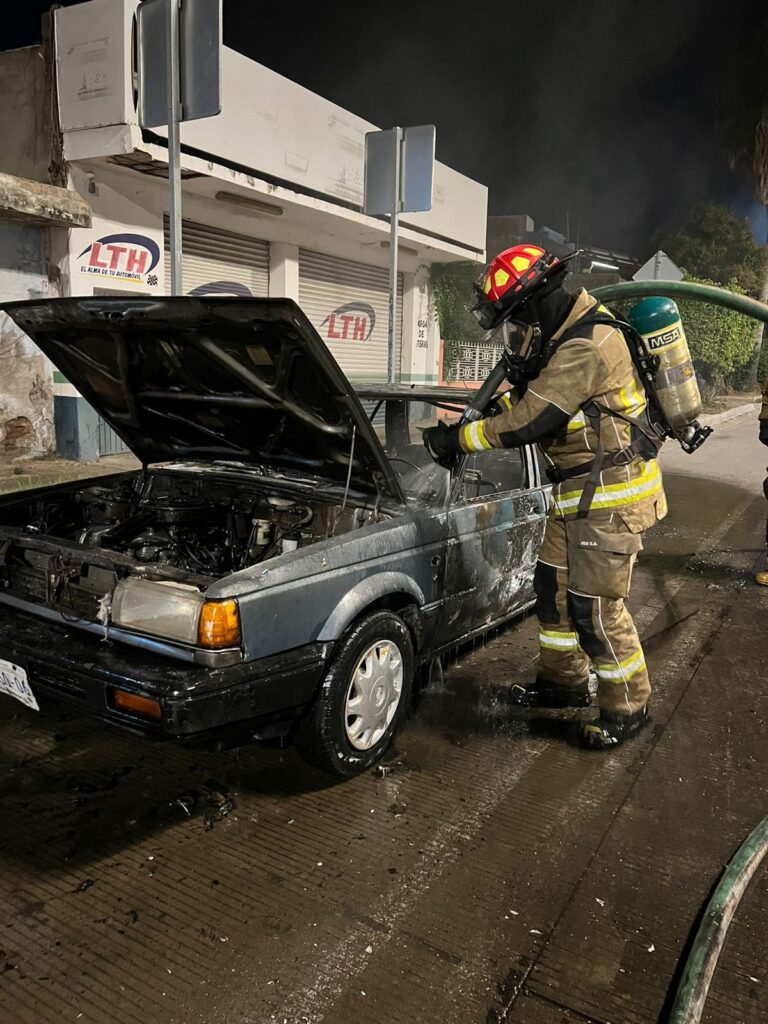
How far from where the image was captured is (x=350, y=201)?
12.6 metres

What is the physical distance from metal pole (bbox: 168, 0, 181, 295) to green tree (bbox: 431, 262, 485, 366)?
12364 mm

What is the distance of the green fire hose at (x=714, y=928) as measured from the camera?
1928 mm

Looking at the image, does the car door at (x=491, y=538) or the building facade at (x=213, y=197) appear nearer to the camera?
the car door at (x=491, y=538)

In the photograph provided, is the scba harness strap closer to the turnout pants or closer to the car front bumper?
the turnout pants

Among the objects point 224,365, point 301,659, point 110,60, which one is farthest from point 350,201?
point 301,659

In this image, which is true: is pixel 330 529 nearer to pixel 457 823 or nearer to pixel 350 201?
pixel 457 823

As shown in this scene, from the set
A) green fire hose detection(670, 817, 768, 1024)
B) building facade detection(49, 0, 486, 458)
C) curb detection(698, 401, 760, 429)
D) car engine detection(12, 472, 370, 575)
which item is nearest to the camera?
green fire hose detection(670, 817, 768, 1024)

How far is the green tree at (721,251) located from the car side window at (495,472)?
82.3ft

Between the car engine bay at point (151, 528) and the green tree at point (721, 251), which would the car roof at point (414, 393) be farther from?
the green tree at point (721, 251)

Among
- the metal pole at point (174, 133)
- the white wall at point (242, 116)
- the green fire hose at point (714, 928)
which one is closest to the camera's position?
the green fire hose at point (714, 928)

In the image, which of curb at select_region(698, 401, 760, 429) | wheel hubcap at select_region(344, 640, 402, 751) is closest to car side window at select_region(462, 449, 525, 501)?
wheel hubcap at select_region(344, 640, 402, 751)

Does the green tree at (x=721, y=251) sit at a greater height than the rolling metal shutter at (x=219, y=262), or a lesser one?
greater

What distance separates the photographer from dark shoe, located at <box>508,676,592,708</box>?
12.2ft

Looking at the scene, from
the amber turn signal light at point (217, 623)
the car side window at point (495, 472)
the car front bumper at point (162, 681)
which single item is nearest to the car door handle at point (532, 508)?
the car side window at point (495, 472)
